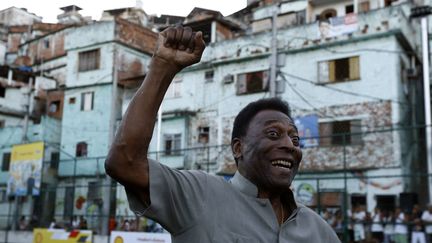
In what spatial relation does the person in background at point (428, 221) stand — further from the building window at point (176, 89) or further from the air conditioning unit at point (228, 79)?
the building window at point (176, 89)

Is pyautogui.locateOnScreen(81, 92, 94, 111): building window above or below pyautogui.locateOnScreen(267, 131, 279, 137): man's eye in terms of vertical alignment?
above

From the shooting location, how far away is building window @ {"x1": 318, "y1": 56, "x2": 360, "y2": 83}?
23719 mm

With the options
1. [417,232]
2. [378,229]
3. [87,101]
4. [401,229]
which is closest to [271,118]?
[417,232]

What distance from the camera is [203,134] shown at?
2825 centimetres

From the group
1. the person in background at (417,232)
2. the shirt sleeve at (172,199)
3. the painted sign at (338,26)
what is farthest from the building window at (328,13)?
the shirt sleeve at (172,199)

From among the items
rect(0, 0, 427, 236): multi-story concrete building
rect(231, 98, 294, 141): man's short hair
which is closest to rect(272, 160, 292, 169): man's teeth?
rect(231, 98, 294, 141): man's short hair

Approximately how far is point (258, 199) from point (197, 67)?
26893 millimetres

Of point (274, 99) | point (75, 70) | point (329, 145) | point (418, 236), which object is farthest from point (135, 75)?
point (274, 99)

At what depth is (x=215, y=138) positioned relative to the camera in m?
27.6

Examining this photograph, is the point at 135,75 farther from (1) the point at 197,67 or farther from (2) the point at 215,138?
(2) the point at 215,138

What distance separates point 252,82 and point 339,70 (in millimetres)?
4378

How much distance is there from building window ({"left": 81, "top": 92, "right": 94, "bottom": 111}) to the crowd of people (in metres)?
20.7

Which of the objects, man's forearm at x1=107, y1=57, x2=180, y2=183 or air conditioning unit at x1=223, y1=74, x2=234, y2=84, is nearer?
man's forearm at x1=107, y1=57, x2=180, y2=183

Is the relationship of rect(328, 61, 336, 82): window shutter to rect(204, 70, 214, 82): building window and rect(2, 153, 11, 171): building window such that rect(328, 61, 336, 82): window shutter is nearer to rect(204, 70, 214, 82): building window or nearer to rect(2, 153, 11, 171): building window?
rect(204, 70, 214, 82): building window
